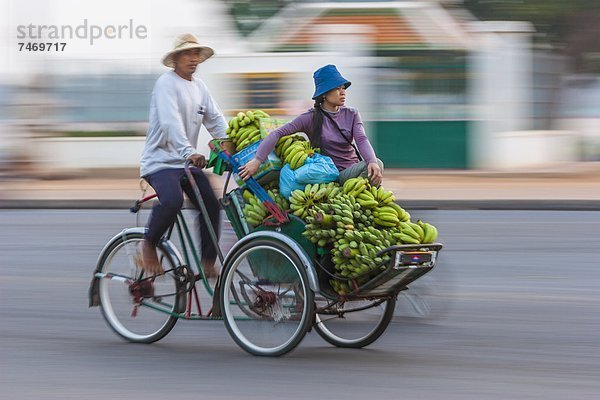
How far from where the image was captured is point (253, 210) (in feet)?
21.8

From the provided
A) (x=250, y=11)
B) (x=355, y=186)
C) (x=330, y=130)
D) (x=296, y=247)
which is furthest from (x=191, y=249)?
(x=250, y=11)

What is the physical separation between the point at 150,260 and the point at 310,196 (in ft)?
4.02

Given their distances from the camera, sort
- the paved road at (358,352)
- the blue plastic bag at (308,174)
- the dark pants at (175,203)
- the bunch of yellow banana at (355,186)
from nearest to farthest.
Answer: the paved road at (358,352) < the bunch of yellow banana at (355,186) < the blue plastic bag at (308,174) < the dark pants at (175,203)

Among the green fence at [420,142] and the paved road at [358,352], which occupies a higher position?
the green fence at [420,142]

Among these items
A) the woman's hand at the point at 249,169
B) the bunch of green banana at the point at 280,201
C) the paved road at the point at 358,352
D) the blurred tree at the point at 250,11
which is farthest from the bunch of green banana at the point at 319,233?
the blurred tree at the point at 250,11

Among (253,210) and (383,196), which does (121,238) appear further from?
(383,196)

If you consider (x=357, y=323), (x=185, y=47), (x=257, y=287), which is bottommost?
(x=357, y=323)

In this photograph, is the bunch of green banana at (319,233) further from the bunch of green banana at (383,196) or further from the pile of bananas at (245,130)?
the pile of bananas at (245,130)

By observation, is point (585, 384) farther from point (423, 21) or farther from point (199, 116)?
point (423, 21)

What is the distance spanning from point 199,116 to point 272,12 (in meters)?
22.5

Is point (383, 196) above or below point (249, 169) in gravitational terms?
below

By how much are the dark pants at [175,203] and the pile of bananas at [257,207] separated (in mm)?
392

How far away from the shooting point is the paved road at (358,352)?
5891 mm

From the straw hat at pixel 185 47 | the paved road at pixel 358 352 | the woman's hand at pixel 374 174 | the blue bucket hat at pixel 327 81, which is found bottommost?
the paved road at pixel 358 352
